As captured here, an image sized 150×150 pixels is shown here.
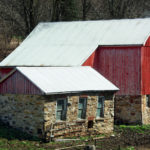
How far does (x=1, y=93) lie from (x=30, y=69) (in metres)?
2.05

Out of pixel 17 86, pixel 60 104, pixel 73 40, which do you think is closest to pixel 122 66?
pixel 73 40

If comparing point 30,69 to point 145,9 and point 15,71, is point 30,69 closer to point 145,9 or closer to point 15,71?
point 15,71

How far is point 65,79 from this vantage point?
25.4 meters

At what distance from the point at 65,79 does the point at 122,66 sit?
6.63 meters

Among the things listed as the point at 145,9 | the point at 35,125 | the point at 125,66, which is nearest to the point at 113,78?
the point at 125,66

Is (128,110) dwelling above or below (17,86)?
below

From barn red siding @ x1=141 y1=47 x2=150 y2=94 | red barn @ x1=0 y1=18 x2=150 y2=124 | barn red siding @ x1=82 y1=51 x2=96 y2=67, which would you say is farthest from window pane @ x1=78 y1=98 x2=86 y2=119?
barn red siding @ x1=141 y1=47 x2=150 y2=94

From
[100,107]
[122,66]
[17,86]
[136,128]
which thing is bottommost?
[136,128]

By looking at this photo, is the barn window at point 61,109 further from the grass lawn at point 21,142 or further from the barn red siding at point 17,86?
the grass lawn at point 21,142

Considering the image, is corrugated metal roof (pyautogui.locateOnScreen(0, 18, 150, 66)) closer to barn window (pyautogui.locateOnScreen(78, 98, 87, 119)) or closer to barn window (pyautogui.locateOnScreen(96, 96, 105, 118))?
barn window (pyautogui.locateOnScreen(96, 96, 105, 118))

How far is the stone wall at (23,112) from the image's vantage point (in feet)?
75.3

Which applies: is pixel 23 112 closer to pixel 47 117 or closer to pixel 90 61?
pixel 47 117

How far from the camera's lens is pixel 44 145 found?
21922mm

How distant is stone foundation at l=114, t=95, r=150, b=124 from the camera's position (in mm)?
29953
